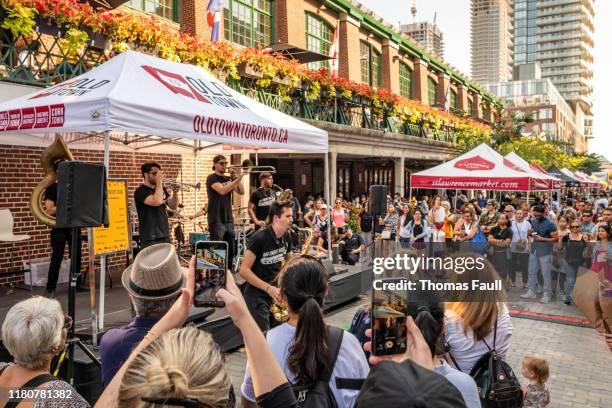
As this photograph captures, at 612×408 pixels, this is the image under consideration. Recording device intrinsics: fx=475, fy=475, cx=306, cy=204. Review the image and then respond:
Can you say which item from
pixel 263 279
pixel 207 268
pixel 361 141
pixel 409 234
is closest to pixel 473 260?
pixel 207 268

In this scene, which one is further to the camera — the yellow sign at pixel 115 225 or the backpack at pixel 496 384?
the yellow sign at pixel 115 225

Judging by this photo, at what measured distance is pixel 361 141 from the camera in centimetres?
1759

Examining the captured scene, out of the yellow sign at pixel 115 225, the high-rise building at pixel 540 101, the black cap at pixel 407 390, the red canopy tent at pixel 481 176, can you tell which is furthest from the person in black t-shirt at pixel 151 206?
the high-rise building at pixel 540 101

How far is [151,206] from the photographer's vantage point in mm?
6086

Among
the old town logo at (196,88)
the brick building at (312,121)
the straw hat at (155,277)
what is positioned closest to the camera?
the straw hat at (155,277)

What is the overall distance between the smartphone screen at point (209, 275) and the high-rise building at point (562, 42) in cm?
16191

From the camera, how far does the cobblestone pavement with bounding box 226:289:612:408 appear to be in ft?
17.5

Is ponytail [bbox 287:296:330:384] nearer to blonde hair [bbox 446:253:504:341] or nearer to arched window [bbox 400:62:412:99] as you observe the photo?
blonde hair [bbox 446:253:504:341]

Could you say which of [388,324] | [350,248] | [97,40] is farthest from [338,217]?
[388,324]

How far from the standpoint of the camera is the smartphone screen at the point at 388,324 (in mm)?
1725

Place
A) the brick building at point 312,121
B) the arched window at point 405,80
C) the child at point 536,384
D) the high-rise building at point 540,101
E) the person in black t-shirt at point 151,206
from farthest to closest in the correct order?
the high-rise building at point 540,101 → the arched window at point 405,80 → the brick building at point 312,121 → the person in black t-shirt at point 151,206 → the child at point 536,384

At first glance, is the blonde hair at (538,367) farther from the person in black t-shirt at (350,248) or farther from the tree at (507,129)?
the tree at (507,129)

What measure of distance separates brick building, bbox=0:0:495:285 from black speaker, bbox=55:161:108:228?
4.23m

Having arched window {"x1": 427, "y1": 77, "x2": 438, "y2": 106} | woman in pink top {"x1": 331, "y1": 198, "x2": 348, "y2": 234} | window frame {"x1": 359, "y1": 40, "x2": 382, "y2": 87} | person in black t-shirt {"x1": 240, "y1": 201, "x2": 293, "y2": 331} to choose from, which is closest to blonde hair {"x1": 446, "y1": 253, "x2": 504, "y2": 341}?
person in black t-shirt {"x1": 240, "y1": 201, "x2": 293, "y2": 331}
